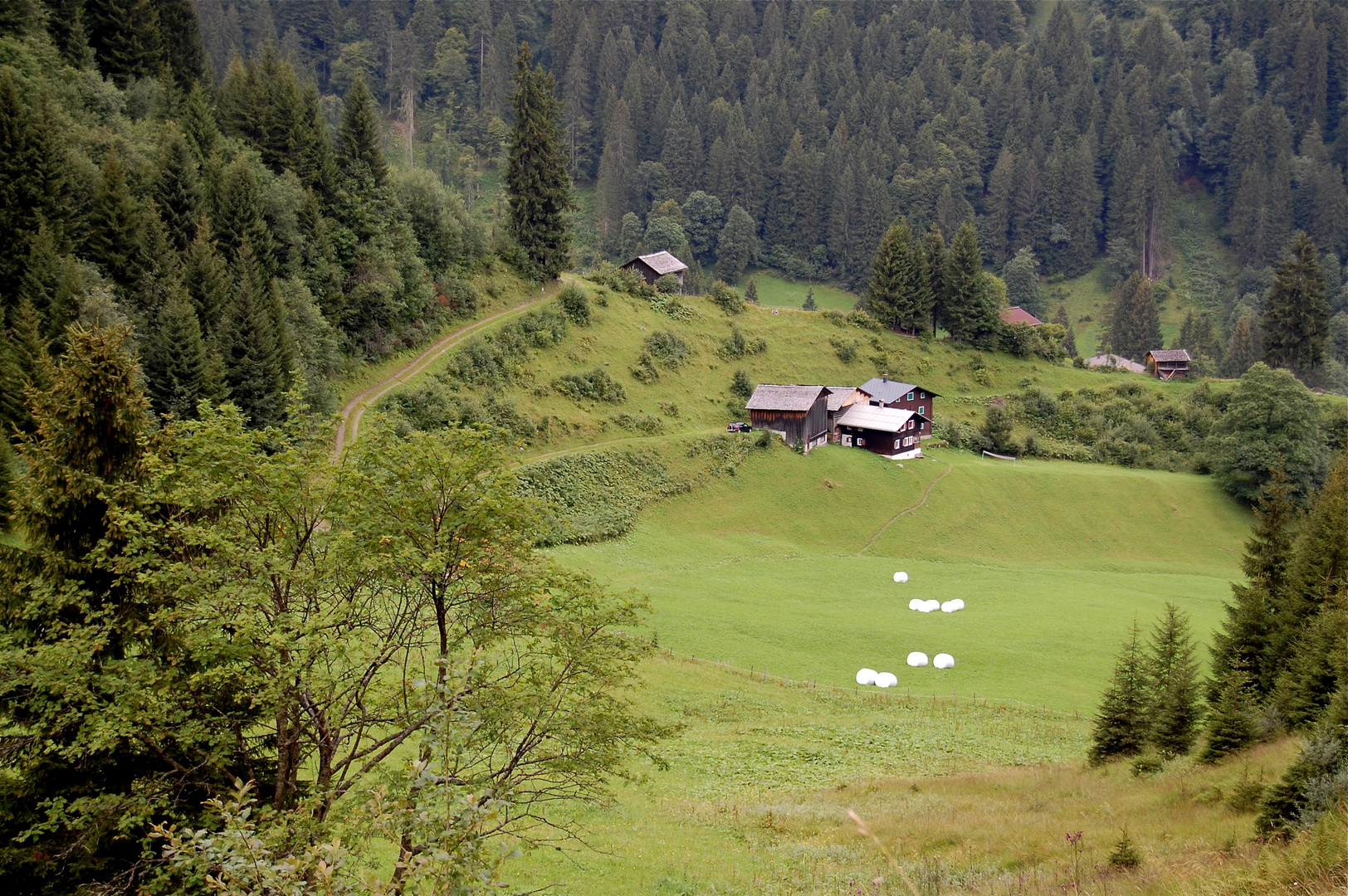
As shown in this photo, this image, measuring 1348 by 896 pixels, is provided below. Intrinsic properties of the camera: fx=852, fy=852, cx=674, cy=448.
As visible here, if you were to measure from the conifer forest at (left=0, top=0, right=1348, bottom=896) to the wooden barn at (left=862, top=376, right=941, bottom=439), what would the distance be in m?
4.20

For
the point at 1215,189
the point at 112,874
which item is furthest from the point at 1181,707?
the point at 1215,189

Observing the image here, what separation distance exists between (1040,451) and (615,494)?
4147 centimetres

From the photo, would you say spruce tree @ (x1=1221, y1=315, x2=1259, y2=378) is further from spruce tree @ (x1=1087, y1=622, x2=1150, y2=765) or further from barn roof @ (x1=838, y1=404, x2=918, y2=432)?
spruce tree @ (x1=1087, y1=622, x2=1150, y2=765)

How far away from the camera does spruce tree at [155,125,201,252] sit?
156ft

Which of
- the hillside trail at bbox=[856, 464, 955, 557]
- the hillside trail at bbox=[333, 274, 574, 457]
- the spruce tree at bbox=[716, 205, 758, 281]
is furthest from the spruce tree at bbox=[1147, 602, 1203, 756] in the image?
the spruce tree at bbox=[716, 205, 758, 281]

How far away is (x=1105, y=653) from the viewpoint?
39562 mm

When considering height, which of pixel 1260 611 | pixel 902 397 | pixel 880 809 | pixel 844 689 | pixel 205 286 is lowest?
pixel 844 689

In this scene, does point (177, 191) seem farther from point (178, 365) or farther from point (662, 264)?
point (662, 264)

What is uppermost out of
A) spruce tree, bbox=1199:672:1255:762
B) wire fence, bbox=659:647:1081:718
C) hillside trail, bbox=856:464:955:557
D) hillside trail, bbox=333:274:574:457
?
hillside trail, bbox=333:274:574:457

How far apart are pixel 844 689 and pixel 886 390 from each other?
42.6 m

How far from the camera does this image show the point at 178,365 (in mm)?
38688

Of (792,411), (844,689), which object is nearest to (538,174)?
(792,411)

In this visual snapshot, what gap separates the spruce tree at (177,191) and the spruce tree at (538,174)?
29.7 metres

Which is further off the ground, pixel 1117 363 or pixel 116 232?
pixel 116 232
